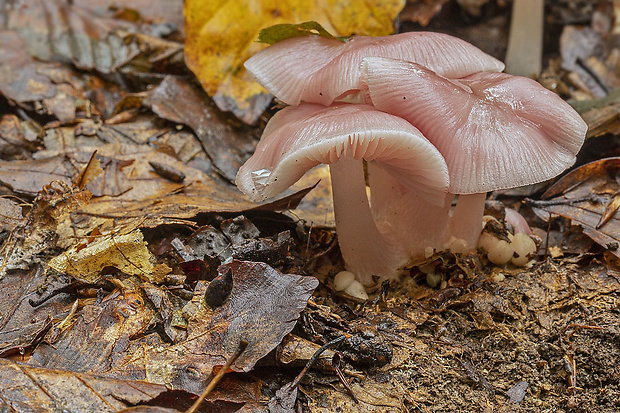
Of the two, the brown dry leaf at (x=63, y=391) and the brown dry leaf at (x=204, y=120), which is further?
the brown dry leaf at (x=204, y=120)

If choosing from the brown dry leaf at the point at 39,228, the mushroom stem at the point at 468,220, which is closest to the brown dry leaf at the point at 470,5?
the mushroom stem at the point at 468,220

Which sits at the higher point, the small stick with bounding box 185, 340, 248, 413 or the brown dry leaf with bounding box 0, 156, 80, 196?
the brown dry leaf with bounding box 0, 156, 80, 196

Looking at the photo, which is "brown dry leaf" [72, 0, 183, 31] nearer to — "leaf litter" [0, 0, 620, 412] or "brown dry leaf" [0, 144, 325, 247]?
"leaf litter" [0, 0, 620, 412]

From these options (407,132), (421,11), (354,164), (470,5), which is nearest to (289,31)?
(354,164)

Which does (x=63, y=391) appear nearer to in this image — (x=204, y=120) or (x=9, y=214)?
(x=9, y=214)

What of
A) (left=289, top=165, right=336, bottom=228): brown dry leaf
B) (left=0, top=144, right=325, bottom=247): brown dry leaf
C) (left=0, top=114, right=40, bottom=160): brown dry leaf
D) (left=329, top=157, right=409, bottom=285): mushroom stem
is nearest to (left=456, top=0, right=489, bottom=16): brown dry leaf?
(left=289, top=165, right=336, bottom=228): brown dry leaf

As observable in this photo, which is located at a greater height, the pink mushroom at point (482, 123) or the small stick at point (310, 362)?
the pink mushroom at point (482, 123)

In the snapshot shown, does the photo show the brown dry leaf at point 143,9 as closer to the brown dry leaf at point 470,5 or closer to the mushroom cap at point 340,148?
the brown dry leaf at point 470,5
